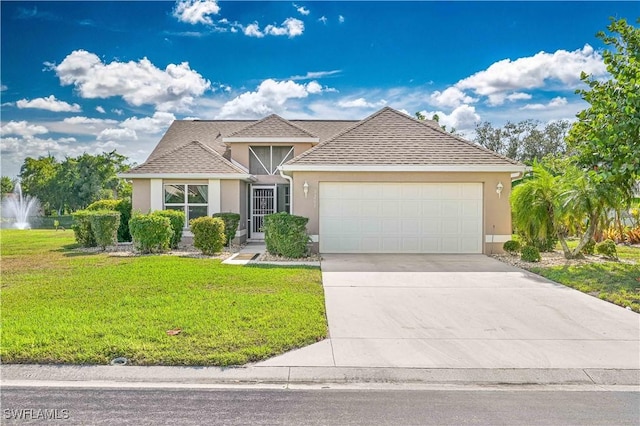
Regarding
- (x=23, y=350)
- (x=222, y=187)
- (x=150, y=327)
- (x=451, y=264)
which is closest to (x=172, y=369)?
(x=150, y=327)

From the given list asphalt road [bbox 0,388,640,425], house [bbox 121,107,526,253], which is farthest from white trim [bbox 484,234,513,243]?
asphalt road [bbox 0,388,640,425]

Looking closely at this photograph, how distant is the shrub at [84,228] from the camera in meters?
14.9

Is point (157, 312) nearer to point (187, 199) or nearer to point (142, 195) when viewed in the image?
point (187, 199)

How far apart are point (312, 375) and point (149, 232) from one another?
10.3 meters

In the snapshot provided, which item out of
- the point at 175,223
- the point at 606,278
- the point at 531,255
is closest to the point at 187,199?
the point at 175,223

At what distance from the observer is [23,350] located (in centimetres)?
505

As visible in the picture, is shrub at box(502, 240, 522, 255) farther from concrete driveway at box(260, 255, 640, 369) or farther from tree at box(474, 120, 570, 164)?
tree at box(474, 120, 570, 164)

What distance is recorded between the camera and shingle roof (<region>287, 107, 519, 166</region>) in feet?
45.2

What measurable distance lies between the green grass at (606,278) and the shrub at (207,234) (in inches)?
368

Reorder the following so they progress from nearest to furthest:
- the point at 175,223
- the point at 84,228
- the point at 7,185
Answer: the point at 175,223 < the point at 84,228 < the point at 7,185

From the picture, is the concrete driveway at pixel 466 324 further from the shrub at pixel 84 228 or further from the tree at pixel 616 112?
the shrub at pixel 84 228

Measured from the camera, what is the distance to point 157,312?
264 inches

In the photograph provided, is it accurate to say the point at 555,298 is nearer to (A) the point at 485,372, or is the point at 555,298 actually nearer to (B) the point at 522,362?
(B) the point at 522,362

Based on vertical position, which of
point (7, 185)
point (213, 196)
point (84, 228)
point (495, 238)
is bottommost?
point (495, 238)
